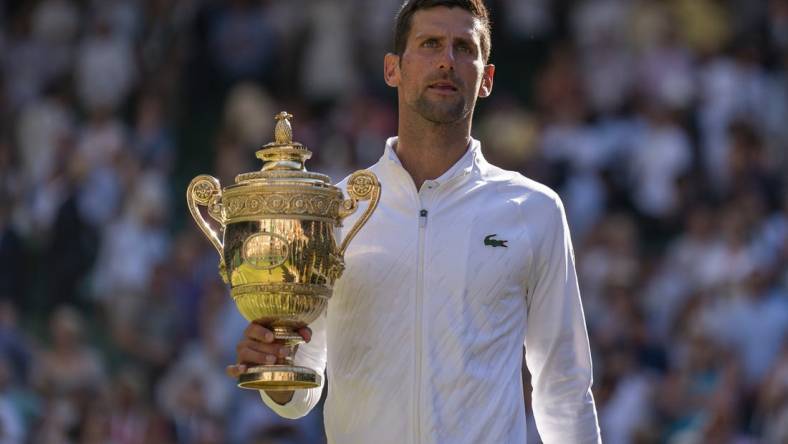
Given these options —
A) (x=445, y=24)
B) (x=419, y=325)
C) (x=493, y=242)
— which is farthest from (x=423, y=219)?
(x=445, y=24)

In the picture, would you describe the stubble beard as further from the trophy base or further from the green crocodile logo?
the trophy base

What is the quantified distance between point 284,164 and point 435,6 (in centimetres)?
62

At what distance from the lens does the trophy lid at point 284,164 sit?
5.01m

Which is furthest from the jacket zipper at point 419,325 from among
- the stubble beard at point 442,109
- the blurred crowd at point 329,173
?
the blurred crowd at point 329,173

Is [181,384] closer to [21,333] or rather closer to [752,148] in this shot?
[21,333]

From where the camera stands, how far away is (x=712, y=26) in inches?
567

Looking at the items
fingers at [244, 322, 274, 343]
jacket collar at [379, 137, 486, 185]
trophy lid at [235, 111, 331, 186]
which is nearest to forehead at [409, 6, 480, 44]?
jacket collar at [379, 137, 486, 185]

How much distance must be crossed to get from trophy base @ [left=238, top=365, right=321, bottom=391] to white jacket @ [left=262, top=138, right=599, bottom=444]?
0.21 meters

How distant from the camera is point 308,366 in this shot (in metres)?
5.23

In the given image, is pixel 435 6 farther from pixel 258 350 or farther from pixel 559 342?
pixel 258 350

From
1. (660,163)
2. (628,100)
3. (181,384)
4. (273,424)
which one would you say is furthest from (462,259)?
(628,100)

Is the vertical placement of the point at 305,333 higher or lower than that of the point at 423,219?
lower

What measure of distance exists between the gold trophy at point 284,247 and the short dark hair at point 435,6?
487 millimetres

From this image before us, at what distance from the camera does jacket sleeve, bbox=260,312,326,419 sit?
5.17 meters
